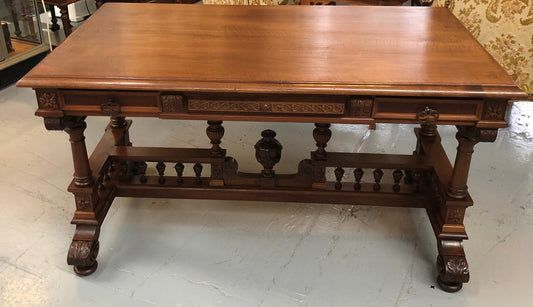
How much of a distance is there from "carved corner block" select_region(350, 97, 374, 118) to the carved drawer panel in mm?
29

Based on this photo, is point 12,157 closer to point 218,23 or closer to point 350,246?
point 218,23

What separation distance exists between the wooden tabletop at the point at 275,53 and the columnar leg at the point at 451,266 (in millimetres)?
637

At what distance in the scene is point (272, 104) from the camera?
73.5 inches

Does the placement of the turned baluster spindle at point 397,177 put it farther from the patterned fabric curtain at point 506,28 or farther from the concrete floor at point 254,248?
the patterned fabric curtain at point 506,28

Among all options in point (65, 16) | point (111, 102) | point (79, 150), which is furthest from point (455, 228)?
point (65, 16)

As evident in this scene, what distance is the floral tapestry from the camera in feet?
9.70

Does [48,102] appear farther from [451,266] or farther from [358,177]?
[451,266]

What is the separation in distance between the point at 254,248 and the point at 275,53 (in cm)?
80

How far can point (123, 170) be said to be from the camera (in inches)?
101

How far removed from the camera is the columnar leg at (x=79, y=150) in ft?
6.62

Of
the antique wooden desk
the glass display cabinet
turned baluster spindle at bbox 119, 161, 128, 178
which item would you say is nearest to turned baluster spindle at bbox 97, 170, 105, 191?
the antique wooden desk

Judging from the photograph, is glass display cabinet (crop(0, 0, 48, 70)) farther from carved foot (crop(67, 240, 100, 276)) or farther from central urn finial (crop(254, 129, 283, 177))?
central urn finial (crop(254, 129, 283, 177))

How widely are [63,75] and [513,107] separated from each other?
8.97 feet

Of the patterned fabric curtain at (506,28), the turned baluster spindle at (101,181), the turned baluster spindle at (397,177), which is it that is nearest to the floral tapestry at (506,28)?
the patterned fabric curtain at (506,28)
